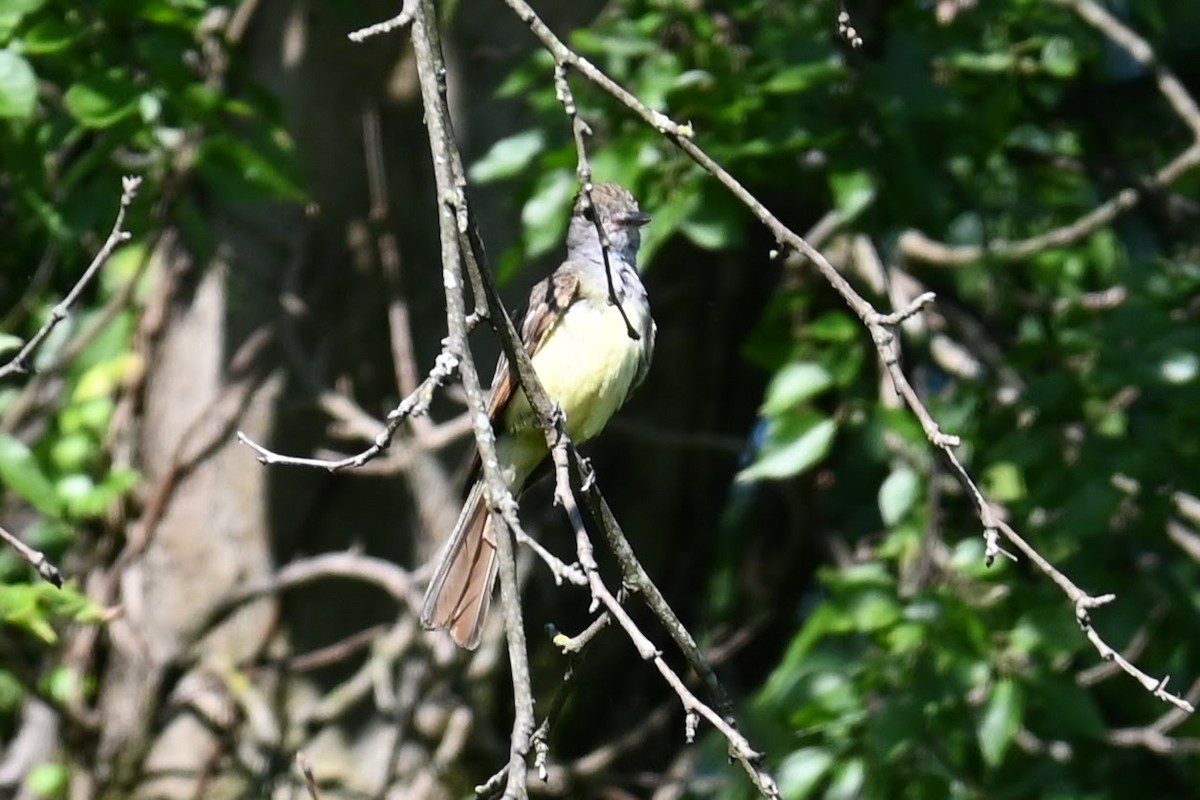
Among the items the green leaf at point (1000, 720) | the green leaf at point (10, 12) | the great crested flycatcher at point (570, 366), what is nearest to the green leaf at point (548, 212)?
the great crested flycatcher at point (570, 366)

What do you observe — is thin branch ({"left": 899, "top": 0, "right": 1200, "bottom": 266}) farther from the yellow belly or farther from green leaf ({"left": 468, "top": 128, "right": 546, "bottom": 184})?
the yellow belly

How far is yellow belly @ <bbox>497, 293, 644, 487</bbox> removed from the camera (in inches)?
158

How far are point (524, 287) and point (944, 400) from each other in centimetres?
129

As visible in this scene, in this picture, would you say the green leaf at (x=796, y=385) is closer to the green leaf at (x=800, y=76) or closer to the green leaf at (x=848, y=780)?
the green leaf at (x=800, y=76)

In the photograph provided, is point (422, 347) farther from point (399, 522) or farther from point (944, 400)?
point (944, 400)

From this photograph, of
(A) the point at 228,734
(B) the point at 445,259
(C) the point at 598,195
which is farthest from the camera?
(A) the point at 228,734

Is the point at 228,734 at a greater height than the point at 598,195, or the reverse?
the point at 598,195

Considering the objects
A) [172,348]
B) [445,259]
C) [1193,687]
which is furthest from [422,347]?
[445,259]

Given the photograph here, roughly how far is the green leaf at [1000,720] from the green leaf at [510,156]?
1.76m

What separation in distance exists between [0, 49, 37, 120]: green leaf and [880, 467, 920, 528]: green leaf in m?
2.32

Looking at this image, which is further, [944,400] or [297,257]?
[297,257]

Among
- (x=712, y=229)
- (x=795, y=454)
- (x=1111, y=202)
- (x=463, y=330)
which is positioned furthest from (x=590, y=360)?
(x=1111, y=202)

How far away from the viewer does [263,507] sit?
214 inches

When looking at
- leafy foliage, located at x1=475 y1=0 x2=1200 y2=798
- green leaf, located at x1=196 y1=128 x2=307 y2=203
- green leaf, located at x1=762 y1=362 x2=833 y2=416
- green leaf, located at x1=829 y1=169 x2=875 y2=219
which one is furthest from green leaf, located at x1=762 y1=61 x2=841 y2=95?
green leaf, located at x1=196 y1=128 x2=307 y2=203
